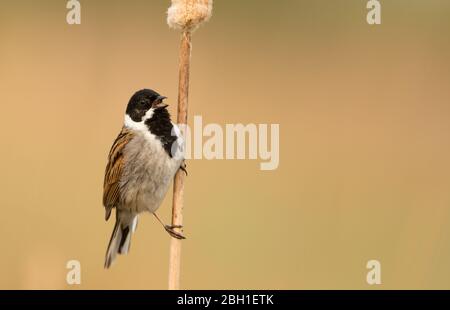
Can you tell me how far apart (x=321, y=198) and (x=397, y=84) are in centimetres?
181

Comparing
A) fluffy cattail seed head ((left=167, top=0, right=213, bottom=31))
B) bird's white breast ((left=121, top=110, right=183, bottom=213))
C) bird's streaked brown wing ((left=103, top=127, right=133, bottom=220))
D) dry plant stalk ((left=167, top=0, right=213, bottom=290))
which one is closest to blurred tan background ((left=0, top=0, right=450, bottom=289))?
bird's streaked brown wing ((left=103, top=127, right=133, bottom=220))

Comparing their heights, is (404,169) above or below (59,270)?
above

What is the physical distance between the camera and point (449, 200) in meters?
5.70

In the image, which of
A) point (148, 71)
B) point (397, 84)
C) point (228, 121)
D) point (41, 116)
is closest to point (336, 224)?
point (228, 121)

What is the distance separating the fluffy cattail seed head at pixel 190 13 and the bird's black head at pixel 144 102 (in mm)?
572

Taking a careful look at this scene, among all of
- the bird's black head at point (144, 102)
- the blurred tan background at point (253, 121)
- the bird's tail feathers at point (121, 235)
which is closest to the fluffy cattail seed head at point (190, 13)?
the bird's black head at point (144, 102)

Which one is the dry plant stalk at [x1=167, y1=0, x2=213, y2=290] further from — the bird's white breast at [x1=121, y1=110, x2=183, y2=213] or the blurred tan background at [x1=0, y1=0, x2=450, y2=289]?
the blurred tan background at [x1=0, y1=0, x2=450, y2=289]

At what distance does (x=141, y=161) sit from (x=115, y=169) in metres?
0.21

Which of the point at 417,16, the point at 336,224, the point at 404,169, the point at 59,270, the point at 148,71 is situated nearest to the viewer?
the point at 59,270

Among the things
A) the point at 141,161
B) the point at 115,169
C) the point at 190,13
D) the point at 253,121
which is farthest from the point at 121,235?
the point at 253,121

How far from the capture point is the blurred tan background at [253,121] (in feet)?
17.2

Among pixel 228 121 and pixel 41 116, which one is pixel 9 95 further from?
pixel 228 121

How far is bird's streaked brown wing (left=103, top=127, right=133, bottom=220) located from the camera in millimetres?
3945

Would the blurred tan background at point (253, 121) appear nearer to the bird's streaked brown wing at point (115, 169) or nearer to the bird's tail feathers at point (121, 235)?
the bird's tail feathers at point (121, 235)
